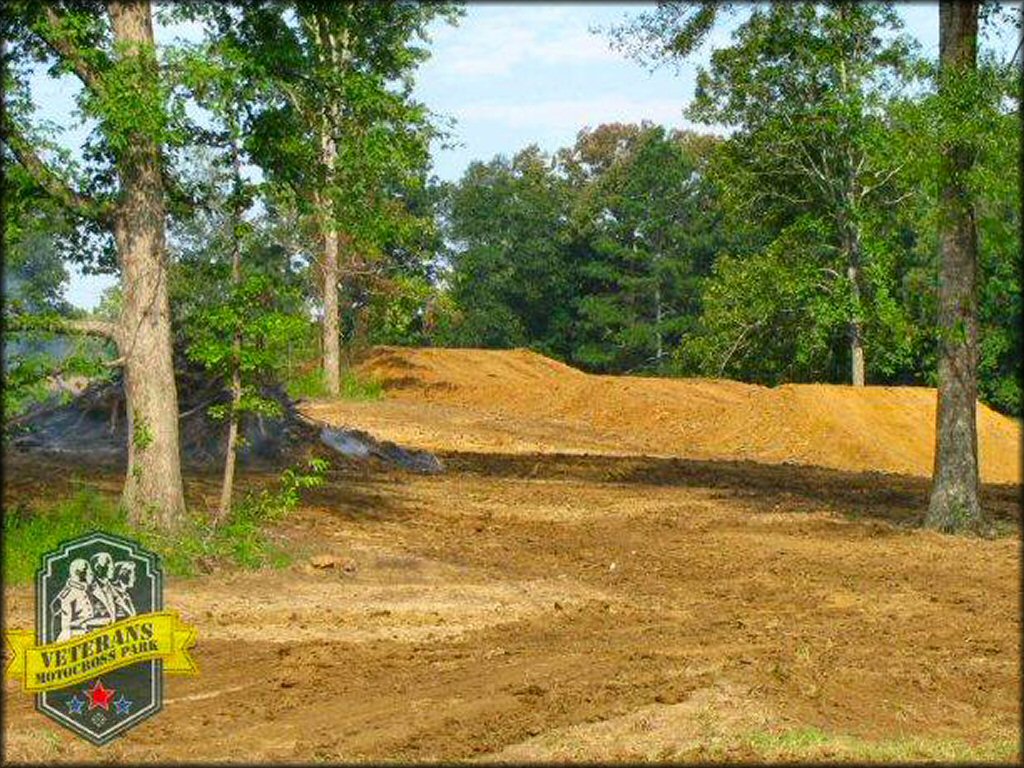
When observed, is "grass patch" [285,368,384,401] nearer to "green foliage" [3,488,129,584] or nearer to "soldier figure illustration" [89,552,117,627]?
"green foliage" [3,488,129,584]

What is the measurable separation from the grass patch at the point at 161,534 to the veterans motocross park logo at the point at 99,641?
2.10 metres

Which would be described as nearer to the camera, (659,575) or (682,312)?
(659,575)

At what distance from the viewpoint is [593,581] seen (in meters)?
13.5

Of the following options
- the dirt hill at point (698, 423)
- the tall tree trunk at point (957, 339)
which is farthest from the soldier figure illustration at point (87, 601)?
the dirt hill at point (698, 423)

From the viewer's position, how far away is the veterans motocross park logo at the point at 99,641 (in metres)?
7.57

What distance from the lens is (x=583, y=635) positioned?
10.8 m

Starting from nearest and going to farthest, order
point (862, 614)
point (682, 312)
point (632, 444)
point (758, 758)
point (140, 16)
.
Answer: point (758, 758)
point (862, 614)
point (140, 16)
point (632, 444)
point (682, 312)

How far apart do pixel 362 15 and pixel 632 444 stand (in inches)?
678

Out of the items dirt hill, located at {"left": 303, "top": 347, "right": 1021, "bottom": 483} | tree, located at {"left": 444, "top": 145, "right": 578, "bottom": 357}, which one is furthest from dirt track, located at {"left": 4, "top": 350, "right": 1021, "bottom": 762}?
tree, located at {"left": 444, "top": 145, "right": 578, "bottom": 357}

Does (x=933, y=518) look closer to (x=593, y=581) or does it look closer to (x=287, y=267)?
(x=593, y=581)

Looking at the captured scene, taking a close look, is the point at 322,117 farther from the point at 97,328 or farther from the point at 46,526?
the point at 46,526

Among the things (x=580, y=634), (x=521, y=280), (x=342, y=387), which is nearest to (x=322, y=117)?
(x=580, y=634)

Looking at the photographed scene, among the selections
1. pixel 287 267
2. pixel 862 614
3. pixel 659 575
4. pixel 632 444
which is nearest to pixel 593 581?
pixel 659 575

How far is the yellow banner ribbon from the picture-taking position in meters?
7.70
